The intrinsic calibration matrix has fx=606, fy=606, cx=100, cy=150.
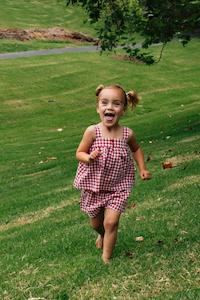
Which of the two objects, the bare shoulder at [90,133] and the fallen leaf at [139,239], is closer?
the bare shoulder at [90,133]

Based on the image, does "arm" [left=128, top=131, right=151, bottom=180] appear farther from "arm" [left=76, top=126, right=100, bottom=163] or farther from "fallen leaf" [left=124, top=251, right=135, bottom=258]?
"fallen leaf" [left=124, top=251, right=135, bottom=258]

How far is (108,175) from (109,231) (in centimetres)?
56

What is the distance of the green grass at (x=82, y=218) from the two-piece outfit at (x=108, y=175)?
2.07 ft

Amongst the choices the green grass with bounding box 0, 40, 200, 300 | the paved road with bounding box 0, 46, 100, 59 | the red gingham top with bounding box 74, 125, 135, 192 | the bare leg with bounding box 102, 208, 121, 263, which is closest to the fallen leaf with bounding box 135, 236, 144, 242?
the green grass with bounding box 0, 40, 200, 300

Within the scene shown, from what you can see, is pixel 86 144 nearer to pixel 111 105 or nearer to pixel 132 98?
pixel 111 105

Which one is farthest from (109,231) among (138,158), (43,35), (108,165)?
(43,35)

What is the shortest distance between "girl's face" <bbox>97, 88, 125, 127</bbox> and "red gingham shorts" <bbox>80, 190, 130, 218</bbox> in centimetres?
70

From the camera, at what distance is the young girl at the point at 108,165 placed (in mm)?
6016

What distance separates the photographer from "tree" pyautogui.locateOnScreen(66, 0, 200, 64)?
16422 mm

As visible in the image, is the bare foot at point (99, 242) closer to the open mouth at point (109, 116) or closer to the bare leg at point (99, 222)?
the bare leg at point (99, 222)

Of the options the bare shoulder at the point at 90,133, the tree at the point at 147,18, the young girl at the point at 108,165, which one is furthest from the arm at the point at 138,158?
the tree at the point at 147,18

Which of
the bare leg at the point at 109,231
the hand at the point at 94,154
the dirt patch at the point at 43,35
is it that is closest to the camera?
the hand at the point at 94,154

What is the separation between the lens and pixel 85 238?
7355mm

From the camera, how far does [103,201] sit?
606 cm
